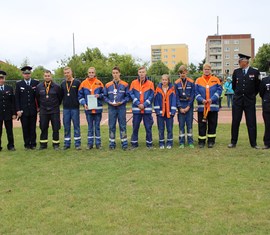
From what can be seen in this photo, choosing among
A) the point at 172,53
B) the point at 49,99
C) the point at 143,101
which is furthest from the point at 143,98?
the point at 172,53

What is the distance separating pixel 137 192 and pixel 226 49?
407 ft

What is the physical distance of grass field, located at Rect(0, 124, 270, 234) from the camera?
4473mm

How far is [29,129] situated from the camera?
32.3ft

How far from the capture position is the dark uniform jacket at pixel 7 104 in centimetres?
960

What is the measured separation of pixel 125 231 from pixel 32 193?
7.06 ft

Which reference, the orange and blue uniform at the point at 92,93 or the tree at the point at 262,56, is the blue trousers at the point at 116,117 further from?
the tree at the point at 262,56

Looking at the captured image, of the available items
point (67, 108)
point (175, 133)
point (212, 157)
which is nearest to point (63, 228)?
point (212, 157)

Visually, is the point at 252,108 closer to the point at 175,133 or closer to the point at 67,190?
the point at 175,133

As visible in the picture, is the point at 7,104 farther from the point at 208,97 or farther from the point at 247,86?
the point at 247,86

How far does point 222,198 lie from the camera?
17.6ft

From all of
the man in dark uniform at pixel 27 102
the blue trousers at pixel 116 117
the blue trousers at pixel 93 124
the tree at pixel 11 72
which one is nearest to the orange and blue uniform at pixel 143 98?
the blue trousers at pixel 116 117

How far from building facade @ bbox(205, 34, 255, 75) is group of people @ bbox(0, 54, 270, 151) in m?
114

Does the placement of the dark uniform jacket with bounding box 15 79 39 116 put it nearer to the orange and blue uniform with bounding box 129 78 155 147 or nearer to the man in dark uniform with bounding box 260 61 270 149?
the orange and blue uniform with bounding box 129 78 155 147

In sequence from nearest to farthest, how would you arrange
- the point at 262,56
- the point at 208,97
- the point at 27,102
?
1. the point at 208,97
2. the point at 27,102
3. the point at 262,56
